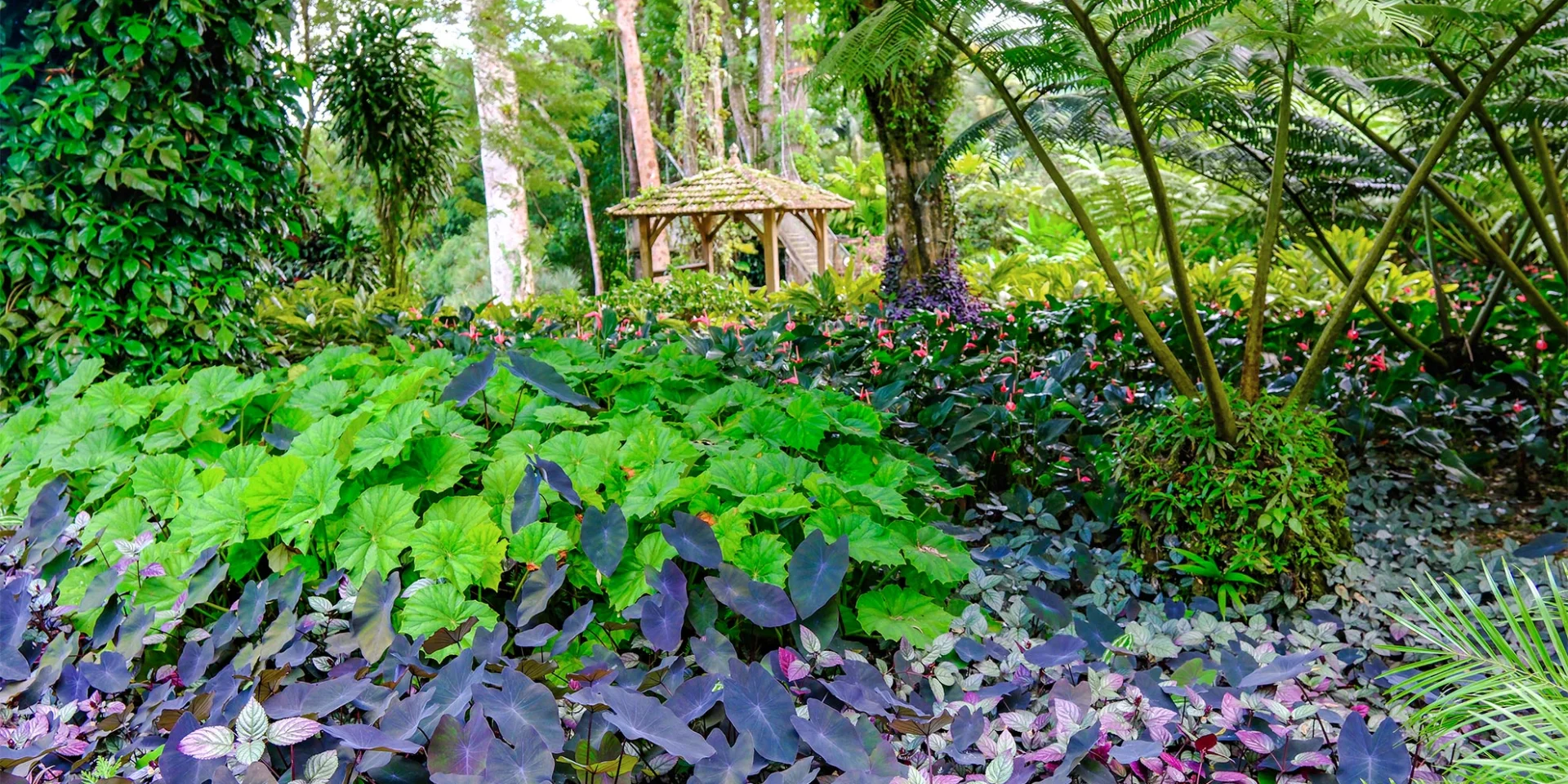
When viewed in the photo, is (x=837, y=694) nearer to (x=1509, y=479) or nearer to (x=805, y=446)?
(x=805, y=446)

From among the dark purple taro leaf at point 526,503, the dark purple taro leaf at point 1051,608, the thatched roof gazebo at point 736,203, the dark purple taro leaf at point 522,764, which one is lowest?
the dark purple taro leaf at point 1051,608

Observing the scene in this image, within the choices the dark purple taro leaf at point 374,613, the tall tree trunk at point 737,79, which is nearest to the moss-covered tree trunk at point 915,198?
the dark purple taro leaf at point 374,613

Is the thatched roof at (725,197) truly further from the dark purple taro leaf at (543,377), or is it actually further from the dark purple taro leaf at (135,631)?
the dark purple taro leaf at (135,631)

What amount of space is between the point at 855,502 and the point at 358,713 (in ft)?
2.76

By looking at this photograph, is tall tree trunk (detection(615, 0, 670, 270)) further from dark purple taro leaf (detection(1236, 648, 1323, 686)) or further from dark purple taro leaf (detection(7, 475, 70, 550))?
dark purple taro leaf (detection(1236, 648, 1323, 686))

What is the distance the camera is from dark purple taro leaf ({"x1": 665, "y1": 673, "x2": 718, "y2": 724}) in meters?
1.20

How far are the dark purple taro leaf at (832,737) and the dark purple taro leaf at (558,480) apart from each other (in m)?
0.51

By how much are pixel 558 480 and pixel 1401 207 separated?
1885 millimetres

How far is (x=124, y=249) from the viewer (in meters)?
3.10

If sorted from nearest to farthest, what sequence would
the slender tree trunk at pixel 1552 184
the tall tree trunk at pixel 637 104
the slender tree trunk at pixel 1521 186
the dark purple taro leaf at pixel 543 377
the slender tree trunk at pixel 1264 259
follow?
the dark purple taro leaf at pixel 543 377
the slender tree trunk at pixel 1264 259
the slender tree trunk at pixel 1521 186
the slender tree trunk at pixel 1552 184
the tall tree trunk at pixel 637 104

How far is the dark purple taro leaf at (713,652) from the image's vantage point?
132 cm

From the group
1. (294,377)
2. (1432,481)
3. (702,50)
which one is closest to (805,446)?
(294,377)

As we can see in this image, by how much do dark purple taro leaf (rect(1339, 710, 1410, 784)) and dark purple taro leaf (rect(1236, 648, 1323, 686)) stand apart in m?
0.14

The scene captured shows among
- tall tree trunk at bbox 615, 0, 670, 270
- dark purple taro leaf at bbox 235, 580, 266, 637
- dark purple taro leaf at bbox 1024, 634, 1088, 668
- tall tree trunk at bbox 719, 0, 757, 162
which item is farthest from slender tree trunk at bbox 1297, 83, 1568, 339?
tall tree trunk at bbox 719, 0, 757, 162
